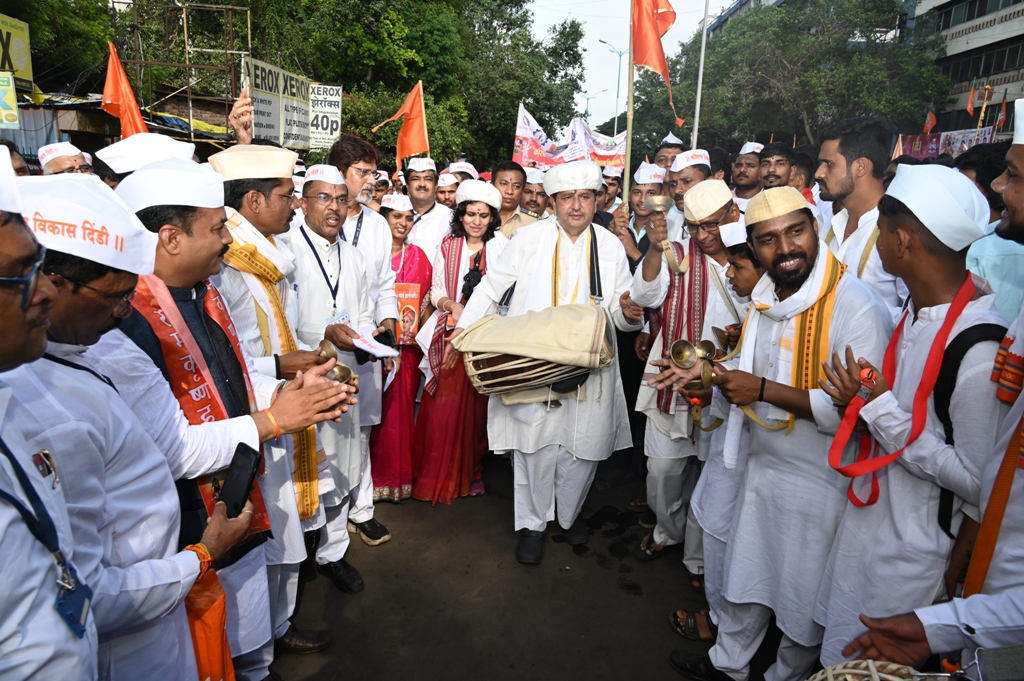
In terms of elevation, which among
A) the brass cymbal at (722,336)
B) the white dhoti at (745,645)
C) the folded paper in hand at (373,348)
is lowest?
the white dhoti at (745,645)

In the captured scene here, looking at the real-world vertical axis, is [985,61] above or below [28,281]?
above

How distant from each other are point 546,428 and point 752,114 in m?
33.7

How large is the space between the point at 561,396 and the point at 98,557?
289 centimetres

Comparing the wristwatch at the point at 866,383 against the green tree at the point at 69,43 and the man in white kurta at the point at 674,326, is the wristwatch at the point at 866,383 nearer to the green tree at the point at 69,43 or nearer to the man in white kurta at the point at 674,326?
the man in white kurta at the point at 674,326

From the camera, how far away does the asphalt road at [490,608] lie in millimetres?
3053

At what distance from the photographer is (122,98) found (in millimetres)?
7348

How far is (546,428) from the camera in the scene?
406 centimetres

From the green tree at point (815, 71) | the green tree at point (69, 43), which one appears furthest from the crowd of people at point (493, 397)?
the green tree at point (815, 71)

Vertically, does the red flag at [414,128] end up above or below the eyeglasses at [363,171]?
Result: above

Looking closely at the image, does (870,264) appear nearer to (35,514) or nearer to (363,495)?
(363,495)

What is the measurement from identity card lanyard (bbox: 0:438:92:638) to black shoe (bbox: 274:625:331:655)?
2.27 meters

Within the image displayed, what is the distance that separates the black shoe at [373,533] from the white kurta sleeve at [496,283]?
144 centimetres

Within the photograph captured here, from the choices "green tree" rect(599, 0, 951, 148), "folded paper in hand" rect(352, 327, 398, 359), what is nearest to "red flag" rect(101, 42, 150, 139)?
"folded paper in hand" rect(352, 327, 398, 359)

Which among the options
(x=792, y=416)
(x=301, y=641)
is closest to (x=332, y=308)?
(x=301, y=641)
